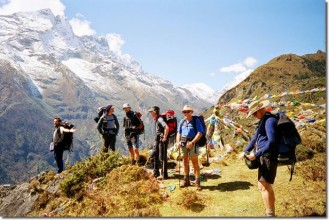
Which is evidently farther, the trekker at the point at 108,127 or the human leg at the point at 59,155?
the human leg at the point at 59,155

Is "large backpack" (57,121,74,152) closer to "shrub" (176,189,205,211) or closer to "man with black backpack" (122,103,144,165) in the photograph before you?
"man with black backpack" (122,103,144,165)

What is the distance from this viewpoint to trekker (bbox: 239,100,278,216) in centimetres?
707

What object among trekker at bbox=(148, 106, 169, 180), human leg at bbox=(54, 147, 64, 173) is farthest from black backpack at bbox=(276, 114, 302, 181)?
human leg at bbox=(54, 147, 64, 173)

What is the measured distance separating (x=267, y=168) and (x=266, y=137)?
26.2 inches

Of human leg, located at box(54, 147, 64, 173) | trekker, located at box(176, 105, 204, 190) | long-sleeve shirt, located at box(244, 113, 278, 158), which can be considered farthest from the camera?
human leg, located at box(54, 147, 64, 173)

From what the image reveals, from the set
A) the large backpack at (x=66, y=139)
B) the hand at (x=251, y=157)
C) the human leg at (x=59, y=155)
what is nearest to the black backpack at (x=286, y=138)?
the hand at (x=251, y=157)

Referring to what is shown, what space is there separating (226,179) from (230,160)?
158 inches

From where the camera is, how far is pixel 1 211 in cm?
1301

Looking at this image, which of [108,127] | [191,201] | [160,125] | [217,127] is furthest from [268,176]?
[217,127]

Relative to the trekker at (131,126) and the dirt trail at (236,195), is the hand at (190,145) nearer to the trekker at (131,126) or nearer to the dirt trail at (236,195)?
the dirt trail at (236,195)

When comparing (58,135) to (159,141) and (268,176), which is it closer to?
(159,141)

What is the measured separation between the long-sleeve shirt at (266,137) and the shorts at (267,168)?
136 millimetres

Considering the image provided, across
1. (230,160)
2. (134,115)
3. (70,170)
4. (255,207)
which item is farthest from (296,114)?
(70,170)

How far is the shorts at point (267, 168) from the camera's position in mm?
7160
